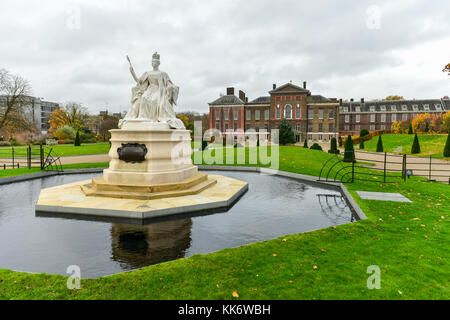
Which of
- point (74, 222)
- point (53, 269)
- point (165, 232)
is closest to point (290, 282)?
point (165, 232)

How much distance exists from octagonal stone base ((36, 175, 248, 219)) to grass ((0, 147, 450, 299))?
9.52 ft

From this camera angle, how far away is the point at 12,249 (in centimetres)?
511

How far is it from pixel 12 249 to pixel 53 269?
1.49m

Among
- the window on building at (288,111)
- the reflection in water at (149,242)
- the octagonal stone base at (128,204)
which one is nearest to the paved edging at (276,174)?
the octagonal stone base at (128,204)

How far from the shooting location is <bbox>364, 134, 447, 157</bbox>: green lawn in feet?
100

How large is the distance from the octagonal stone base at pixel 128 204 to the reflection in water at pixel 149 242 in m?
0.51

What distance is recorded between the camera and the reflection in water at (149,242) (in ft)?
15.5

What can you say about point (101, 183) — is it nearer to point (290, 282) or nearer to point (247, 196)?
point (247, 196)

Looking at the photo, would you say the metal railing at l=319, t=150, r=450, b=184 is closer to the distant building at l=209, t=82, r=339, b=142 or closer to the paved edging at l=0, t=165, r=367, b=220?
the paved edging at l=0, t=165, r=367, b=220

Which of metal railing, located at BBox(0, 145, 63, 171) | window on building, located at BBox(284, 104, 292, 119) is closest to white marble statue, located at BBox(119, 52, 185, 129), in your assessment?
metal railing, located at BBox(0, 145, 63, 171)

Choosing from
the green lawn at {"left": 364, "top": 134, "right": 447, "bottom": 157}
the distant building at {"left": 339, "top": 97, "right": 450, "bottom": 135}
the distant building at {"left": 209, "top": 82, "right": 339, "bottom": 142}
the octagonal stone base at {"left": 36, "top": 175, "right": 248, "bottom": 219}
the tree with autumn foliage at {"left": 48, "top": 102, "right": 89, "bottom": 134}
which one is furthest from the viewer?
the distant building at {"left": 339, "top": 97, "right": 450, "bottom": 135}

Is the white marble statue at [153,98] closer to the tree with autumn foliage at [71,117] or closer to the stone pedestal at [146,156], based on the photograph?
the stone pedestal at [146,156]

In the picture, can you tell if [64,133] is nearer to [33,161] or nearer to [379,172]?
[33,161]

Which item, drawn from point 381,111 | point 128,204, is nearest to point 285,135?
point 128,204
